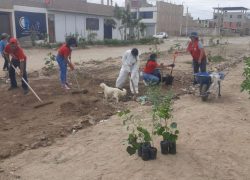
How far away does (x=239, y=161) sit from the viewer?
4.80 metres

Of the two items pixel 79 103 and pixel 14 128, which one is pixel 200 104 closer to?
pixel 79 103

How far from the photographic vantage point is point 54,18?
107ft

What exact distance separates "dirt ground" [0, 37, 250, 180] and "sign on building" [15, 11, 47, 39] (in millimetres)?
20612

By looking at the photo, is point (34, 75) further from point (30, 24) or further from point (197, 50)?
point (30, 24)

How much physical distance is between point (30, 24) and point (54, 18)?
3559 millimetres

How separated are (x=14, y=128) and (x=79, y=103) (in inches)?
71.9

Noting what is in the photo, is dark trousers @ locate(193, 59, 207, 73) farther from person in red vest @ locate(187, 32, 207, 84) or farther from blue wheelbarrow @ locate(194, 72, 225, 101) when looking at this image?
→ blue wheelbarrow @ locate(194, 72, 225, 101)

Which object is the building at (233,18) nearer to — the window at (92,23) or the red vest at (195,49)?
the window at (92,23)

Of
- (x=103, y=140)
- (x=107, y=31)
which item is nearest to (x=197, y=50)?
(x=103, y=140)

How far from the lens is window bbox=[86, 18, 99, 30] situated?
37.1 meters

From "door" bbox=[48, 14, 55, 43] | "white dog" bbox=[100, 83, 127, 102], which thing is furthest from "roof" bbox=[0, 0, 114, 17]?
"white dog" bbox=[100, 83, 127, 102]

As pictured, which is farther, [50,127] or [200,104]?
[200,104]

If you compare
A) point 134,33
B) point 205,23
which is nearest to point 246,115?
point 134,33

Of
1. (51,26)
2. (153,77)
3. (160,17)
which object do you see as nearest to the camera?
(153,77)
